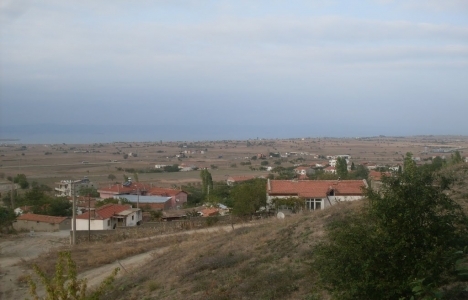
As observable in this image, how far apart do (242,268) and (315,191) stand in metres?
21.5

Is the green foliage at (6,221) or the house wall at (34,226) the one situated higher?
the green foliage at (6,221)

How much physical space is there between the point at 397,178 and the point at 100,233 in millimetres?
24817

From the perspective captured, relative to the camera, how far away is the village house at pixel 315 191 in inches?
1283

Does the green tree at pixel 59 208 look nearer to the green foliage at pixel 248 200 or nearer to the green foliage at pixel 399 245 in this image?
the green foliage at pixel 248 200

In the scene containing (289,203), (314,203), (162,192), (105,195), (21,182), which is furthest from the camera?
(21,182)

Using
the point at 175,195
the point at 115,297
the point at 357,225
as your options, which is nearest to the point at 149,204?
the point at 175,195

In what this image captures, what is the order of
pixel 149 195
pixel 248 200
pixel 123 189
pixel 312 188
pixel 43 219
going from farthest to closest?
pixel 123 189 → pixel 149 195 → pixel 43 219 → pixel 312 188 → pixel 248 200

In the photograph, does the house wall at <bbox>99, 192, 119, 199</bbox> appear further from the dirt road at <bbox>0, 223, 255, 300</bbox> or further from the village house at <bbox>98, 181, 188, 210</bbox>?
the dirt road at <bbox>0, 223, 255, 300</bbox>

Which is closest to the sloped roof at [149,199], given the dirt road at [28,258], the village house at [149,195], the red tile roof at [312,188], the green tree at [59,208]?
the village house at [149,195]

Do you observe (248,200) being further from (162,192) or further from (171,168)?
(171,168)

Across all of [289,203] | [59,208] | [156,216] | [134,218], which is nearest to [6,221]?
[134,218]

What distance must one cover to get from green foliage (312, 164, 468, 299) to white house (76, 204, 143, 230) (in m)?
29.7

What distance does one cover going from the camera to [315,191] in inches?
1323

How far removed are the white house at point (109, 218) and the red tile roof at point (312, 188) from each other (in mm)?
10765
